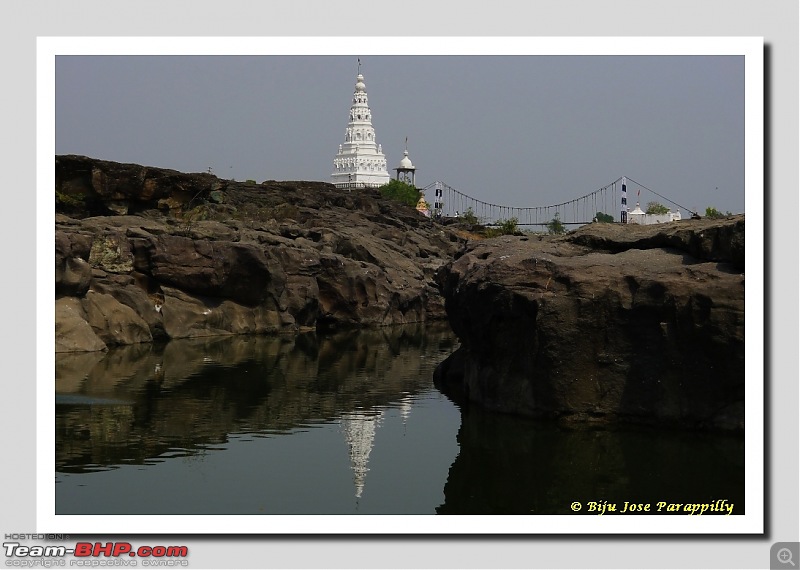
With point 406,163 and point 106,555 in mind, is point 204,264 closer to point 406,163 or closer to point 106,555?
point 106,555

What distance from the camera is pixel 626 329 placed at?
16906mm

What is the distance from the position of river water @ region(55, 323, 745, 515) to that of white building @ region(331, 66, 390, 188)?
396 ft

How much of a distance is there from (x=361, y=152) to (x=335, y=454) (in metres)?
130

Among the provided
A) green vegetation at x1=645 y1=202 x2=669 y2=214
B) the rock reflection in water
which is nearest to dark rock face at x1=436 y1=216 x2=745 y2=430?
the rock reflection in water

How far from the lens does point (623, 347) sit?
16875mm

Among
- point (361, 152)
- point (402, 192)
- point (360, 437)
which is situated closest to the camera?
point (360, 437)

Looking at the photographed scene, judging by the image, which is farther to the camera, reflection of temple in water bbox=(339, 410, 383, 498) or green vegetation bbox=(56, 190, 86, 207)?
green vegetation bbox=(56, 190, 86, 207)

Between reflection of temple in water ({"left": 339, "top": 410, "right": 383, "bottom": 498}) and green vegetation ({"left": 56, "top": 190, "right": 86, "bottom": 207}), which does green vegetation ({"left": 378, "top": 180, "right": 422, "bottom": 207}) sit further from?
reflection of temple in water ({"left": 339, "top": 410, "right": 383, "bottom": 498})

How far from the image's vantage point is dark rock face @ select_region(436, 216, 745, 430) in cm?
1614

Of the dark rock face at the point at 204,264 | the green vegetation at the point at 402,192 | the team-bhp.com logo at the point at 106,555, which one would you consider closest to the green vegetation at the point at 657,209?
the dark rock face at the point at 204,264

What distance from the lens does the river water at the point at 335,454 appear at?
13195 mm

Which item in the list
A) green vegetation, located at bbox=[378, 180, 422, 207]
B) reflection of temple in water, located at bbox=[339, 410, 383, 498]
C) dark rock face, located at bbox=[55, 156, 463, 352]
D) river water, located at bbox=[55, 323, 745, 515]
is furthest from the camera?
green vegetation, located at bbox=[378, 180, 422, 207]

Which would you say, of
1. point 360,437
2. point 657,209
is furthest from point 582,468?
point 657,209

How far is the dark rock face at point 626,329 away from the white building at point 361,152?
409 feet
